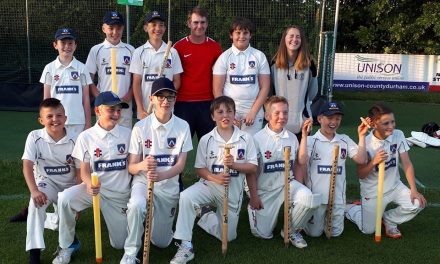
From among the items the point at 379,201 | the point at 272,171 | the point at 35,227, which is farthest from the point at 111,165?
the point at 379,201

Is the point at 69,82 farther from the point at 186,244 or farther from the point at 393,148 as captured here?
the point at 393,148

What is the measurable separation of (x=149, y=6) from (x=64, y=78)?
7.49 metres

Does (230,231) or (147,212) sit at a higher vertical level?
(147,212)

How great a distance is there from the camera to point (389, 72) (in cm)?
1491

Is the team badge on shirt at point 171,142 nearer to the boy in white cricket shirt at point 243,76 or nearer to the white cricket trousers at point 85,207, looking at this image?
the white cricket trousers at point 85,207

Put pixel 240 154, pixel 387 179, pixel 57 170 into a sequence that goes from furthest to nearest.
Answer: pixel 387 179, pixel 240 154, pixel 57 170

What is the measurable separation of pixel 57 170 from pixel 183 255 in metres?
1.32

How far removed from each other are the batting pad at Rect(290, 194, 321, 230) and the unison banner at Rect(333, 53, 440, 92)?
11103mm

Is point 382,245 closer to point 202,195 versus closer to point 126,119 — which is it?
point 202,195

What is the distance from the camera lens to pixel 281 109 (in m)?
4.46

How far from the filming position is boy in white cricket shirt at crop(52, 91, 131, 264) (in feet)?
13.0

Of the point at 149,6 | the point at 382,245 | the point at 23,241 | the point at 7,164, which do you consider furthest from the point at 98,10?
the point at 382,245


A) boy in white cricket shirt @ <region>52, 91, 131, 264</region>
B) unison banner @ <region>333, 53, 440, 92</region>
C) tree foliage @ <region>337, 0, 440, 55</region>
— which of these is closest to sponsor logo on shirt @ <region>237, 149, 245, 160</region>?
boy in white cricket shirt @ <region>52, 91, 131, 264</region>

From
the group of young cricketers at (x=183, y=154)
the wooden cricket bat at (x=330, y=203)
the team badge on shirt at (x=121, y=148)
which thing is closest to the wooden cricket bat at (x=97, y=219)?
the group of young cricketers at (x=183, y=154)
